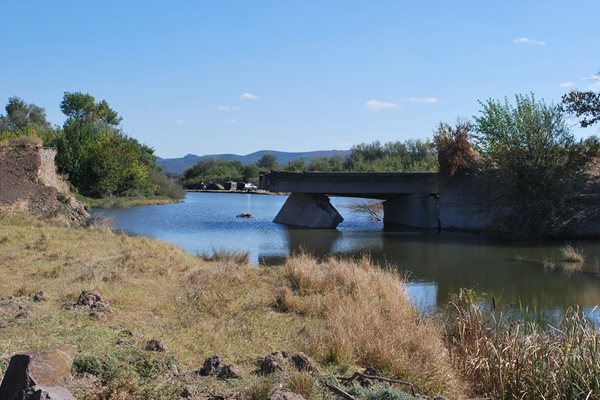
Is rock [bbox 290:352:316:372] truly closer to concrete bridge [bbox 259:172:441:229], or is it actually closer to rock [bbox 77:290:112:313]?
rock [bbox 77:290:112:313]

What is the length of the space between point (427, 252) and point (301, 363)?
2313 centimetres

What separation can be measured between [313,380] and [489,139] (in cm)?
3651

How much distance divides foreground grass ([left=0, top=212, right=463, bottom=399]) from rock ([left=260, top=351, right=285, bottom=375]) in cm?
13

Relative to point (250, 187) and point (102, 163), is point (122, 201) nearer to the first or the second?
point (102, 163)

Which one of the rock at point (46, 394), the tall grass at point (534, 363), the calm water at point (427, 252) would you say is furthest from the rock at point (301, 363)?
the calm water at point (427, 252)

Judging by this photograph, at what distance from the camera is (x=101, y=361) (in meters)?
6.99

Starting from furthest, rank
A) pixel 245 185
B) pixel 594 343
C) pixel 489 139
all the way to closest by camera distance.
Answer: pixel 245 185 → pixel 489 139 → pixel 594 343

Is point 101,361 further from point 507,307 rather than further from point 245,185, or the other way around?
point 245,185

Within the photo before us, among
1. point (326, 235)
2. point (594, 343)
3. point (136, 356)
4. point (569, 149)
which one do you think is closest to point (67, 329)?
point (136, 356)

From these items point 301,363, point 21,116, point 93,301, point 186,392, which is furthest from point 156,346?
point 21,116

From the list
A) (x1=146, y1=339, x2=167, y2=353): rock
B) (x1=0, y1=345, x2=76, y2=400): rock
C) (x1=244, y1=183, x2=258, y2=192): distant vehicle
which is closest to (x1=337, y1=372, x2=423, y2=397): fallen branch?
(x1=146, y1=339, x2=167, y2=353): rock

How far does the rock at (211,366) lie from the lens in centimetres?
729

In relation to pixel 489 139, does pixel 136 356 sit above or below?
below

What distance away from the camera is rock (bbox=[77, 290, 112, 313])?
10570 mm
